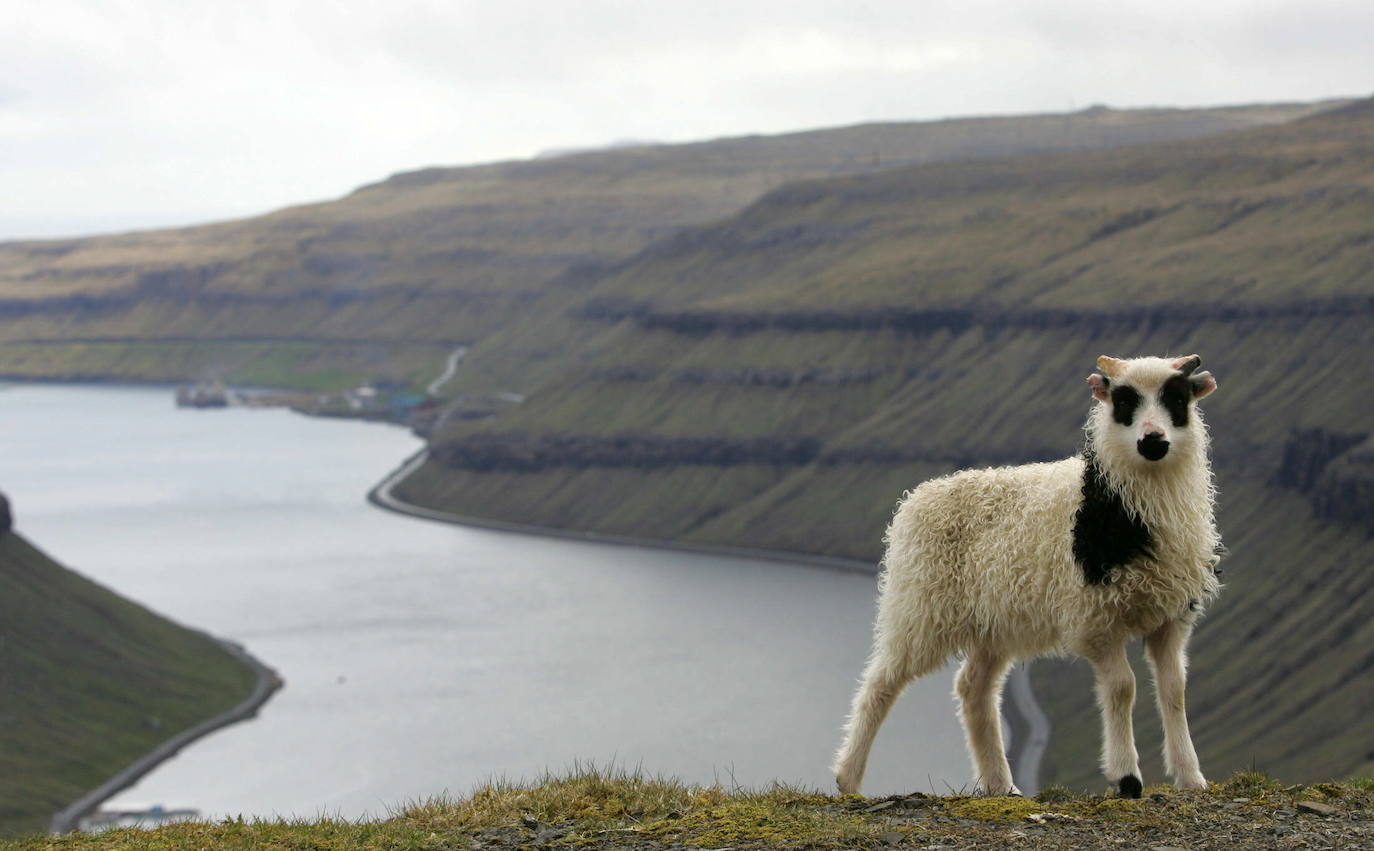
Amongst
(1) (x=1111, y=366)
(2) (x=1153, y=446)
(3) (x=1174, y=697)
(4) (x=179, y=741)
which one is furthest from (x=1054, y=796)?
(4) (x=179, y=741)

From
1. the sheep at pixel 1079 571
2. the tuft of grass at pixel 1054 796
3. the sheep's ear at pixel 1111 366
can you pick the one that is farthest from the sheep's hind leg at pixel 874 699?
the sheep's ear at pixel 1111 366

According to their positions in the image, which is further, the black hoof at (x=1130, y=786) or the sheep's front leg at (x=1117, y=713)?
the sheep's front leg at (x=1117, y=713)

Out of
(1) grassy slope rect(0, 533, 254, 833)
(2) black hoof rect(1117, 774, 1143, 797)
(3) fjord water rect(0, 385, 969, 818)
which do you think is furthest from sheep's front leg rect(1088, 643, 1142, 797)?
(1) grassy slope rect(0, 533, 254, 833)

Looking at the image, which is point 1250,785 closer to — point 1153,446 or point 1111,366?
point 1153,446

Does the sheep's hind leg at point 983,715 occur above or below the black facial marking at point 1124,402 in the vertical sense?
below

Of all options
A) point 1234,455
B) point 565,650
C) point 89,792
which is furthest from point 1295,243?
point 89,792

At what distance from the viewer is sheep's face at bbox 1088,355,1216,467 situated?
1486 cm

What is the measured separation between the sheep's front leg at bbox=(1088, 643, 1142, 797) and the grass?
337 millimetres

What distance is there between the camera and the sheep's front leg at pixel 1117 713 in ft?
49.0

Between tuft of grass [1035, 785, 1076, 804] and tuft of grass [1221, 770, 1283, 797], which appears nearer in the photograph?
tuft of grass [1221, 770, 1283, 797]

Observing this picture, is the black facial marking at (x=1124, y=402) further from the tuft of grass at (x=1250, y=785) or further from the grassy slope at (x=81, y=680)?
the grassy slope at (x=81, y=680)

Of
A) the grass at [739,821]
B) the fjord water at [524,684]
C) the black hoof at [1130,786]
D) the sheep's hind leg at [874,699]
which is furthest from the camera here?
the fjord water at [524,684]

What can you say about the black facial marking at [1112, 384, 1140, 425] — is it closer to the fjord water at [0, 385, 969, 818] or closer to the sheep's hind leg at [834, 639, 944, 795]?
the sheep's hind leg at [834, 639, 944, 795]

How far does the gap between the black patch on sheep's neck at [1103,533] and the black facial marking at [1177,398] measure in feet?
2.74
